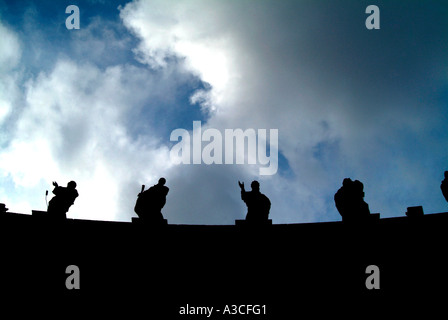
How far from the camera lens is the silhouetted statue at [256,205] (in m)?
15.5

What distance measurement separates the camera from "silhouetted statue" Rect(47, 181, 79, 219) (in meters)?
15.2

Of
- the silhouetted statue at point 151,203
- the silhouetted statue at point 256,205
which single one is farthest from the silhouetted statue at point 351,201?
the silhouetted statue at point 151,203

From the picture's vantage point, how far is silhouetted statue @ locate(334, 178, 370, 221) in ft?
49.7

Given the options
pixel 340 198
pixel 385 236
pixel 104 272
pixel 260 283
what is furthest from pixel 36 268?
pixel 385 236

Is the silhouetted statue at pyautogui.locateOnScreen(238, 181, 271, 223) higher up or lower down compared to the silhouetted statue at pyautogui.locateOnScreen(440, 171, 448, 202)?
lower down

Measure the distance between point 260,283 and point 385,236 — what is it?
6560mm

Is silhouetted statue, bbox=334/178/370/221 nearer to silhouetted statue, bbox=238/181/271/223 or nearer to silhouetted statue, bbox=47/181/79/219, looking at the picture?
silhouetted statue, bbox=238/181/271/223

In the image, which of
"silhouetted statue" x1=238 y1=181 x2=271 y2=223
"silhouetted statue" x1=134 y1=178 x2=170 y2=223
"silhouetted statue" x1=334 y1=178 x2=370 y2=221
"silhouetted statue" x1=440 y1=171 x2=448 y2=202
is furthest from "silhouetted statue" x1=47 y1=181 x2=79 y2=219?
"silhouetted statue" x1=440 y1=171 x2=448 y2=202

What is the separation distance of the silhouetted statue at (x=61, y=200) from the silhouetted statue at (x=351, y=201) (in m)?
14.4

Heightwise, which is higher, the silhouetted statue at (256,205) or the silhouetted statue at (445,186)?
the silhouetted statue at (445,186)

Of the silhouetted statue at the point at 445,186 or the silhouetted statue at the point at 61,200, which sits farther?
the silhouetted statue at the point at 445,186

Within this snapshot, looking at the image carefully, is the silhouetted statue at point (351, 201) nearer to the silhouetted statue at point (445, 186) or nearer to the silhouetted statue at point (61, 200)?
the silhouetted statue at point (445, 186)

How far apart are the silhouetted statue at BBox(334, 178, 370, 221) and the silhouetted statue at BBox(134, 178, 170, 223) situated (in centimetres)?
957

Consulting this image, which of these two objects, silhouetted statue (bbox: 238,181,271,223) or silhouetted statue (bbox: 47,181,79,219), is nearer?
silhouetted statue (bbox: 47,181,79,219)
